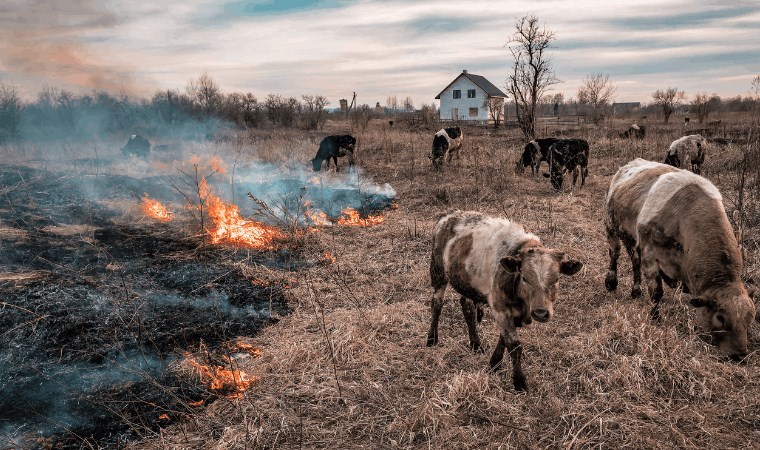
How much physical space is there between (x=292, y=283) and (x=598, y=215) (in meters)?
8.28

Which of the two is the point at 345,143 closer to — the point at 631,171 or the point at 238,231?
the point at 238,231

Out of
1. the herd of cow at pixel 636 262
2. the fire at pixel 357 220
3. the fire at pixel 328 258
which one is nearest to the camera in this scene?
the herd of cow at pixel 636 262

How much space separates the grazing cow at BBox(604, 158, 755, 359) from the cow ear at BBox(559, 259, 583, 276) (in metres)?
2.07

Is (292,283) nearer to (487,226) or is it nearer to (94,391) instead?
(94,391)

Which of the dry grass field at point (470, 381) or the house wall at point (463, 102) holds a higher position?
the house wall at point (463, 102)

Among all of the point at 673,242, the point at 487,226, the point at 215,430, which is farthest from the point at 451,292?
the point at 215,430

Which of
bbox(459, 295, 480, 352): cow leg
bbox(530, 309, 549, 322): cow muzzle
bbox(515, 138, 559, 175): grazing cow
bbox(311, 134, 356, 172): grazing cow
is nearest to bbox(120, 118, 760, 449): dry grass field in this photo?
bbox(459, 295, 480, 352): cow leg

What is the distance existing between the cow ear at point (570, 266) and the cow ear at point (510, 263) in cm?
36

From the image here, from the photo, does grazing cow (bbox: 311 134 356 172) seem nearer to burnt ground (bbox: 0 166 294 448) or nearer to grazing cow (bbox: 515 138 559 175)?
grazing cow (bbox: 515 138 559 175)

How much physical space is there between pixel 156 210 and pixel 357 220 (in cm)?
579

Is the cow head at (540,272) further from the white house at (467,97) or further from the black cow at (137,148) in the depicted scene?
the white house at (467,97)

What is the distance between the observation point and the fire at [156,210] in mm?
11859

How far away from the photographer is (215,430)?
4.12 m

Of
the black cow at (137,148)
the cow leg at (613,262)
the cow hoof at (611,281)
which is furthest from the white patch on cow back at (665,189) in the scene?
the black cow at (137,148)
